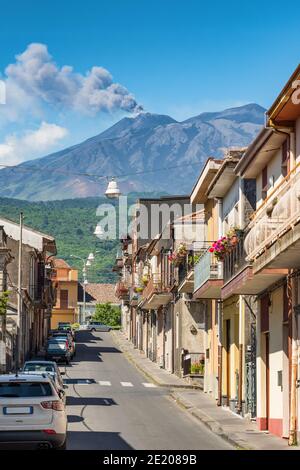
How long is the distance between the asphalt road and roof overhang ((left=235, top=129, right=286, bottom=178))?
6749 mm

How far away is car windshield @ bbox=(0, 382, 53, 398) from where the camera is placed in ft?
61.6

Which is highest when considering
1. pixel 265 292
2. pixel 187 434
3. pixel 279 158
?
pixel 279 158

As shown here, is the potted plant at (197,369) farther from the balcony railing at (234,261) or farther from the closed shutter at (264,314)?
the closed shutter at (264,314)

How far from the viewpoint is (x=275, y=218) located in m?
21.0

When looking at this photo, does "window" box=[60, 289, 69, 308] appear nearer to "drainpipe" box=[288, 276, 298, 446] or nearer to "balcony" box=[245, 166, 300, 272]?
"balcony" box=[245, 166, 300, 272]

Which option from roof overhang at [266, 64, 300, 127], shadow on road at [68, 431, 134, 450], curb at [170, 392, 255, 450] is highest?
roof overhang at [266, 64, 300, 127]

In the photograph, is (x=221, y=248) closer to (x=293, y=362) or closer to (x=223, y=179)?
(x=223, y=179)

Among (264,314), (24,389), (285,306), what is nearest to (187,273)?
(264,314)

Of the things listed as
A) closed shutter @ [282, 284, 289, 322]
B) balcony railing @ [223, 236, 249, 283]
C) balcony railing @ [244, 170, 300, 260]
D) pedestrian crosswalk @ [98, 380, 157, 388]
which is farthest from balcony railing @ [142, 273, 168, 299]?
balcony railing @ [244, 170, 300, 260]

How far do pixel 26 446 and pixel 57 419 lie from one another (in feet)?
2.38

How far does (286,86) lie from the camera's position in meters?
20.0
